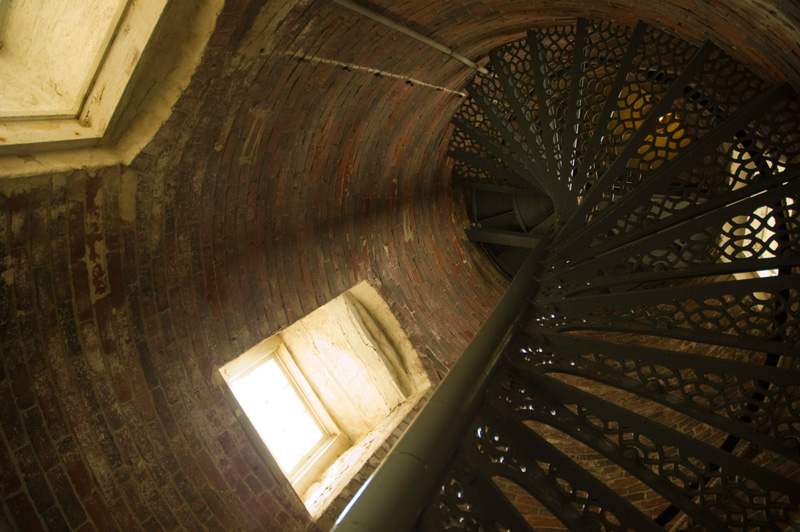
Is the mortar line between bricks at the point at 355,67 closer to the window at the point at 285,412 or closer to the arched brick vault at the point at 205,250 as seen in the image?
the arched brick vault at the point at 205,250

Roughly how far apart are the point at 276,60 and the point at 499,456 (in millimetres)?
2213

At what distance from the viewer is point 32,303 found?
2.11 meters

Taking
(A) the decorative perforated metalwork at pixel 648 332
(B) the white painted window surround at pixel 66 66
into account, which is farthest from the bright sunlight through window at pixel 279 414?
(B) the white painted window surround at pixel 66 66

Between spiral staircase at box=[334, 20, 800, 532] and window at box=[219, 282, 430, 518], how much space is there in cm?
119

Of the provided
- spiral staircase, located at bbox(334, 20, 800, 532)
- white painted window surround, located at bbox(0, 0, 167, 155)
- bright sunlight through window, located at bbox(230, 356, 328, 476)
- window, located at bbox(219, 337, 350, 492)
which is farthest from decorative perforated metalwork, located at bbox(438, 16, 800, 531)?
white painted window surround, located at bbox(0, 0, 167, 155)

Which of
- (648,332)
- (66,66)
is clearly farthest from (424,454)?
(66,66)

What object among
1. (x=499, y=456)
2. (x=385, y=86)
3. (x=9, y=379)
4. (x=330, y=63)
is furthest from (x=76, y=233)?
(x=385, y=86)

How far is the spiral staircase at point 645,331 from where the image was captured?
6.54 feet

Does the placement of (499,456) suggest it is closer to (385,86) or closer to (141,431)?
(141,431)

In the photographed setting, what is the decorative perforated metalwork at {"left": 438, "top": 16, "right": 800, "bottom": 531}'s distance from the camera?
A: 200 centimetres

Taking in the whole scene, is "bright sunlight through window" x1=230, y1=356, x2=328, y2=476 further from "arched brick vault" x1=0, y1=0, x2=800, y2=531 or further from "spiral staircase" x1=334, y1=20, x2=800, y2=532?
"spiral staircase" x1=334, y1=20, x2=800, y2=532

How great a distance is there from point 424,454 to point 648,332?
4.81 feet

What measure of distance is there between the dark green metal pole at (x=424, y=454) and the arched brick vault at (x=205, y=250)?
1490 mm

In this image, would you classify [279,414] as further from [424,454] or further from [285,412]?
[424,454]
